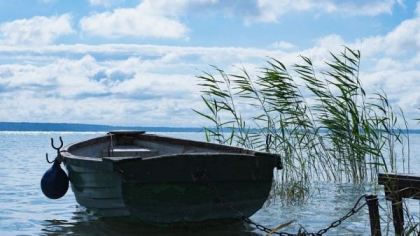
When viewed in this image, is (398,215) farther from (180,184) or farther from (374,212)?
(180,184)

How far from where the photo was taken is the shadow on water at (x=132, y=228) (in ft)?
27.0

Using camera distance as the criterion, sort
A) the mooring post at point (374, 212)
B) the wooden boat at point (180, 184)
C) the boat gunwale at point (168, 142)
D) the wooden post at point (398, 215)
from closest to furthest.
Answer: the mooring post at point (374, 212)
the wooden post at point (398, 215)
the wooden boat at point (180, 184)
the boat gunwale at point (168, 142)

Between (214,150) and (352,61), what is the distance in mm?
3258

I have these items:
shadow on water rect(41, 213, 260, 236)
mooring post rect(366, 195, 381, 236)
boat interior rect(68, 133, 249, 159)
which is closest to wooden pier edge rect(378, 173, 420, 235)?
mooring post rect(366, 195, 381, 236)

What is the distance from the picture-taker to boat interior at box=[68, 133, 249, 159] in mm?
10758

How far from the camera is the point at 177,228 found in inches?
322

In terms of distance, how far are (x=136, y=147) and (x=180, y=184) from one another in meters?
4.91

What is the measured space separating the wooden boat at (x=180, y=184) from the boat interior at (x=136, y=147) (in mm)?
1577

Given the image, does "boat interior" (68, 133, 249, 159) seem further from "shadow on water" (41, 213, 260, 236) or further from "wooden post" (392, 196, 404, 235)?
"wooden post" (392, 196, 404, 235)

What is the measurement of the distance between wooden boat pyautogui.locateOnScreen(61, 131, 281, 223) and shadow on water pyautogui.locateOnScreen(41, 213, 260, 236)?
0.17m

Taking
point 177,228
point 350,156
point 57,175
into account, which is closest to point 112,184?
point 177,228

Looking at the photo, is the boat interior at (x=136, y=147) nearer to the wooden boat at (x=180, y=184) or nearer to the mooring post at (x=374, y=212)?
the wooden boat at (x=180, y=184)

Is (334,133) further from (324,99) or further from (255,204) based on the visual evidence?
(255,204)

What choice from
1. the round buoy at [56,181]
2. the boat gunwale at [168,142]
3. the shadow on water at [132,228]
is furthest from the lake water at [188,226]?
the boat gunwale at [168,142]
